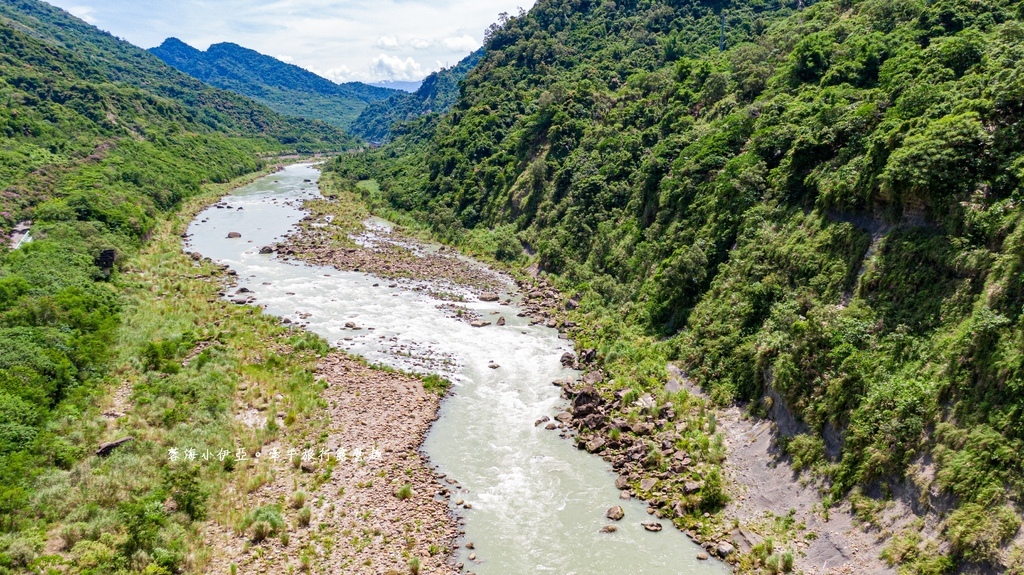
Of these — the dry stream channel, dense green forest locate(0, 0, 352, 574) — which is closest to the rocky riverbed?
the dry stream channel

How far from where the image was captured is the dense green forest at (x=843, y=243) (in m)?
18.7

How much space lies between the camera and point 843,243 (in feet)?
91.0

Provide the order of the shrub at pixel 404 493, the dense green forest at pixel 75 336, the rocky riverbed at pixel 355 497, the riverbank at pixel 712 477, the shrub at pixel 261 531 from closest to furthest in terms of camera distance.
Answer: the riverbank at pixel 712 477 → the dense green forest at pixel 75 336 → the rocky riverbed at pixel 355 497 → the shrub at pixel 261 531 → the shrub at pixel 404 493

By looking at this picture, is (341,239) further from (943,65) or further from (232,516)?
(943,65)

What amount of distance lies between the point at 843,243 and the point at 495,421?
812 inches

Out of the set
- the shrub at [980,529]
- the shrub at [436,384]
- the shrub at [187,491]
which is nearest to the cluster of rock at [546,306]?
the shrub at [436,384]

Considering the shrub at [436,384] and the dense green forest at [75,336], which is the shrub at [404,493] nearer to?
the dense green forest at [75,336]

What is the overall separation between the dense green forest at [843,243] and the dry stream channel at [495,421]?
6.34 m

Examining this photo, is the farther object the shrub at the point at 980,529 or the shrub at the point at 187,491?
the shrub at the point at 187,491

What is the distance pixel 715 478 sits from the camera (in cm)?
2373

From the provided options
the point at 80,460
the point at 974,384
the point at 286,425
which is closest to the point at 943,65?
the point at 974,384

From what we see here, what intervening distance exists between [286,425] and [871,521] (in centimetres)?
2660

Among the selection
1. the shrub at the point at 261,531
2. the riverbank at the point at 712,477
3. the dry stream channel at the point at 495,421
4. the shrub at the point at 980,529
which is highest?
the shrub at the point at 980,529

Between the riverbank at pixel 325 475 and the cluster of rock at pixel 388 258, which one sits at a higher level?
the cluster of rock at pixel 388 258
